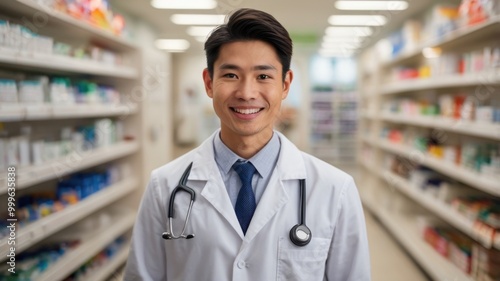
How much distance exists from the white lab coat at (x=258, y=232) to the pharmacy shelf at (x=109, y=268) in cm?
249

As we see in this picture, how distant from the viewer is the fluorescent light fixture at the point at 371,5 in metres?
5.19

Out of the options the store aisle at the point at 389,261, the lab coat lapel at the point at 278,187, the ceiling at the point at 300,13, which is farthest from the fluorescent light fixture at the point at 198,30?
the lab coat lapel at the point at 278,187

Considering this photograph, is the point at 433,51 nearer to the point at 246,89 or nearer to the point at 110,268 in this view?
the point at 246,89

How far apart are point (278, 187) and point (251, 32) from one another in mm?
506

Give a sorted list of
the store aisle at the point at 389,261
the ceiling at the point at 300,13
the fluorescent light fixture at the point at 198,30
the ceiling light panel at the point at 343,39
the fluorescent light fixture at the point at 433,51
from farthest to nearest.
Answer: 1. the ceiling light panel at the point at 343,39
2. the fluorescent light fixture at the point at 198,30
3. the ceiling at the point at 300,13
4. the fluorescent light fixture at the point at 433,51
5. the store aisle at the point at 389,261

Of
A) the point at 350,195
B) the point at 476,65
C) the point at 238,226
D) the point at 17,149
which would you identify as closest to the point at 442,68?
the point at 476,65

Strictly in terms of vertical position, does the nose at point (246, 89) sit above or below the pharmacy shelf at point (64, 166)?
above

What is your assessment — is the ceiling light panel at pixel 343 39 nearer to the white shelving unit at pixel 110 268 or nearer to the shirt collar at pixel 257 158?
the white shelving unit at pixel 110 268

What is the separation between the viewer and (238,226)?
1.27 m

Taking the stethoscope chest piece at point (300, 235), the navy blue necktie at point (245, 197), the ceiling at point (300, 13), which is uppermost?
the ceiling at point (300, 13)

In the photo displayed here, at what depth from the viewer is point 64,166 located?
3047 millimetres

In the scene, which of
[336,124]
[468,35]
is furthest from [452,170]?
[336,124]

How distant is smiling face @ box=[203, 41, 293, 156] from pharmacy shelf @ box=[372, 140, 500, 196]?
2.32 meters

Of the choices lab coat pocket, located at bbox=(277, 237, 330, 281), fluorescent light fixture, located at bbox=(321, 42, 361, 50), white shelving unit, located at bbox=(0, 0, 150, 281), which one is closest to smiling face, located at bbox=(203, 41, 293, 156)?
lab coat pocket, located at bbox=(277, 237, 330, 281)
